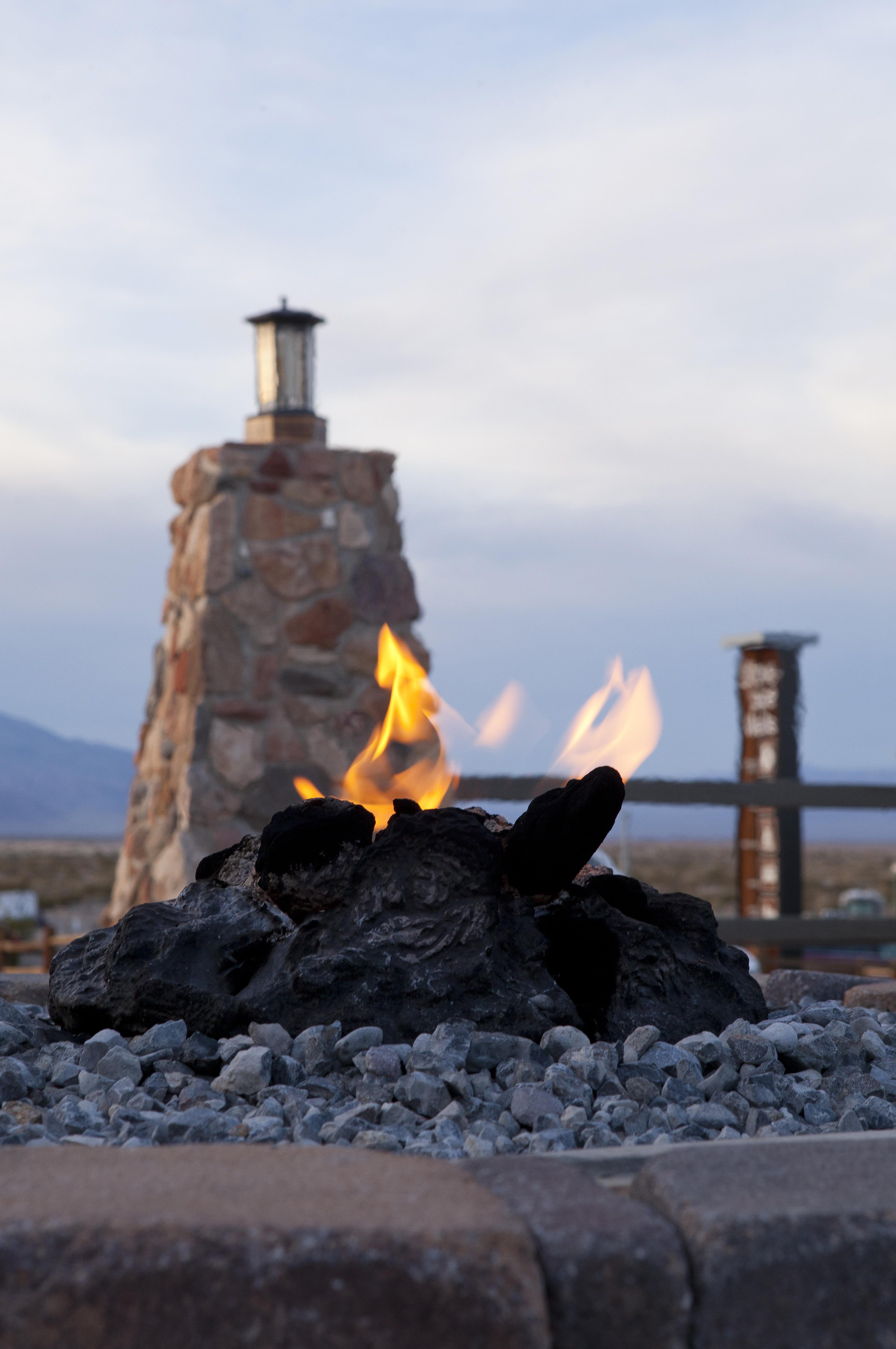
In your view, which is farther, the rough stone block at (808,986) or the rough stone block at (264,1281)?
the rough stone block at (808,986)

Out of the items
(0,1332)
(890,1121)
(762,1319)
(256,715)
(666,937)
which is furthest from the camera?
(256,715)

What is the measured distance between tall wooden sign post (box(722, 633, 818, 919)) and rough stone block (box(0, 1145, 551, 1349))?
602 centimetres

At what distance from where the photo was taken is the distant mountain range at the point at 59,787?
474 feet

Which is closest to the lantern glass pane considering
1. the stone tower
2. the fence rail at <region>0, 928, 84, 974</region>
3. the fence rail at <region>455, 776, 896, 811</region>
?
the stone tower

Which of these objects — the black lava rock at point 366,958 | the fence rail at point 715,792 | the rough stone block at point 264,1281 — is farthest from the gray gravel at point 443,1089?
the fence rail at point 715,792

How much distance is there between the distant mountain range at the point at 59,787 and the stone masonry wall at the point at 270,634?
119078 mm

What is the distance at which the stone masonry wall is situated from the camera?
5.58 metres

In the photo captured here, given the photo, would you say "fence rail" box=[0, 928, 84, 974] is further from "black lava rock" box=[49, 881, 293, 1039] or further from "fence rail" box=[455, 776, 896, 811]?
"black lava rock" box=[49, 881, 293, 1039]

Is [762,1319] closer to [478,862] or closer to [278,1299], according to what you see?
[278,1299]

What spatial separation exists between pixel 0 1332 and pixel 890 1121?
1.45m

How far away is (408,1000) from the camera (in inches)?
86.8

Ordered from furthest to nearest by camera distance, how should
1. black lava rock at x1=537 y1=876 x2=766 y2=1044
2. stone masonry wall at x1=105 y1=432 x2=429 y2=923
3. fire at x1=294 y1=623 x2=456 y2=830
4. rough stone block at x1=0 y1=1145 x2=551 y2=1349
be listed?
stone masonry wall at x1=105 y1=432 x2=429 y2=923, fire at x1=294 y1=623 x2=456 y2=830, black lava rock at x1=537 y1=876 x2=766 y2=1044, rough stone block at x1=0 y1=1145 x2=551 y2=1349

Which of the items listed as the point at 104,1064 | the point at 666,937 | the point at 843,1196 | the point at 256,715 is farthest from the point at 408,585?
the point at 843,1196

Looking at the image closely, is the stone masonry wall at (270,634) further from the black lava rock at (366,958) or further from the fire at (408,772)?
the black lava rock at (366,958)
